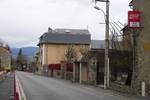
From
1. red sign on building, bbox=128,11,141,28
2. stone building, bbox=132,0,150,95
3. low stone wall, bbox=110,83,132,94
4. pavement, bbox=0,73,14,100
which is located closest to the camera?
pavement, bbox=0,73,14,100

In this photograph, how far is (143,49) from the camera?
33.7 meters

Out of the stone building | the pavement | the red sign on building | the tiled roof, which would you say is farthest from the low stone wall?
the tiled roof

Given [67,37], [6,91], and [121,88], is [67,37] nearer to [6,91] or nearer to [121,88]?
[121,88]

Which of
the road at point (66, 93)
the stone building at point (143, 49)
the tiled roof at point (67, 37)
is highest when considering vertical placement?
the tiled roof at point (67, 37)

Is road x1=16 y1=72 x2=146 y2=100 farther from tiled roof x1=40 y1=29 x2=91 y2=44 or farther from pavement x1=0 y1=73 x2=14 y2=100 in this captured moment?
tiled roof x1=40 y1=29 x2=91 y2=44

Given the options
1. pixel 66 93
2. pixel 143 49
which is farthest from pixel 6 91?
pixel 143 49

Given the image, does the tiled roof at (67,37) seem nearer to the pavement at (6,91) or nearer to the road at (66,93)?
the pavement at (6,91)

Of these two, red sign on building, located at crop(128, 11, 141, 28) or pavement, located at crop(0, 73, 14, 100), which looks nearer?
pavement, located at crop(0, 73, 14, 100)

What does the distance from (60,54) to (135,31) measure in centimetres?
10033

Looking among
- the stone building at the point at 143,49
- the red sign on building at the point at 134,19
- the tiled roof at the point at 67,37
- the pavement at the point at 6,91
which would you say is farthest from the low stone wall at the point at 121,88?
the tiled roof at the point at 67,37

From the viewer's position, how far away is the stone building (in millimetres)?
33094

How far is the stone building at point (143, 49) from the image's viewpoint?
109ft

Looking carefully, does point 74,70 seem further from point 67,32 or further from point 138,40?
point 67,32

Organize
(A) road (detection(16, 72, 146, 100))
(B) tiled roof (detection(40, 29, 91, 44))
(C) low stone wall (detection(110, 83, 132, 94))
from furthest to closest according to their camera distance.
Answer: (B) tiled roof (detection(40, 29, 91, 44)) → (C) low stone wall (detection(110, 83, 132, 94)) → (A) road (detection(16, 72, 146, 100))
